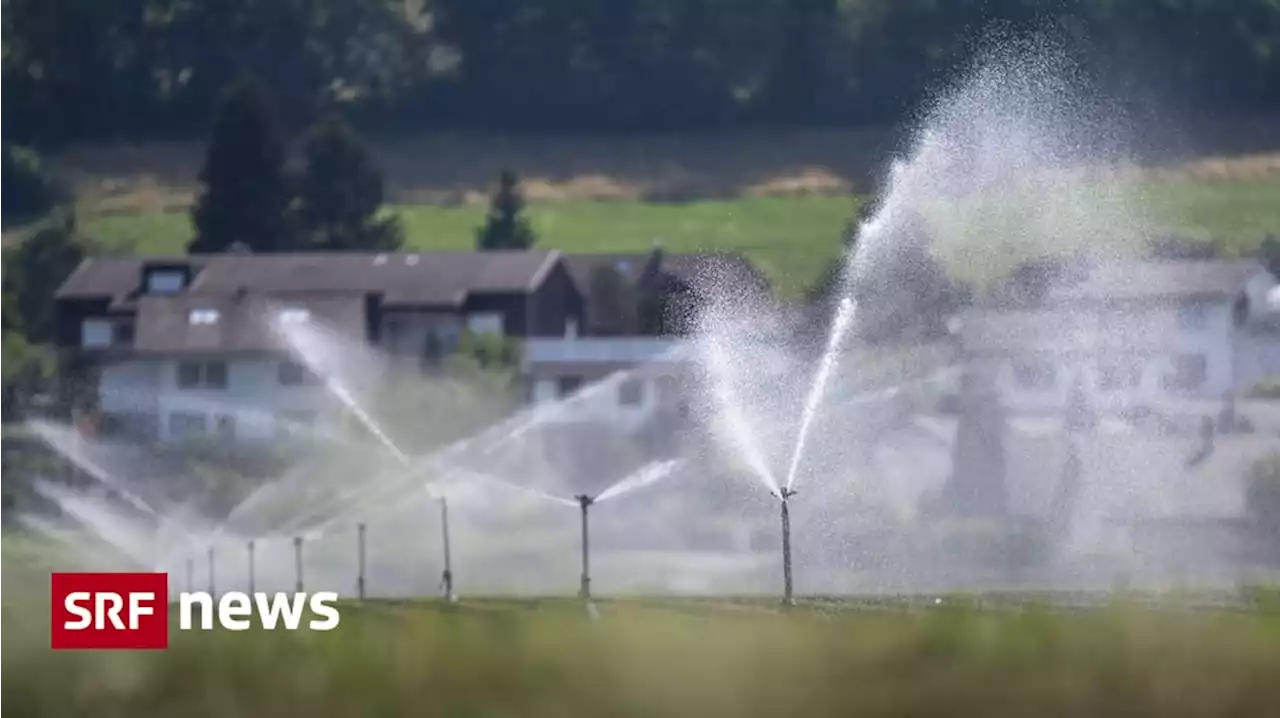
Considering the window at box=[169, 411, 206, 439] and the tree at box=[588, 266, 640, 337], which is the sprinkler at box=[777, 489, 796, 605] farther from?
the window at box=[169, 411, 206, 439]

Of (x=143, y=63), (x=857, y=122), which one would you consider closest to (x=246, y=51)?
(x=143, y=63)

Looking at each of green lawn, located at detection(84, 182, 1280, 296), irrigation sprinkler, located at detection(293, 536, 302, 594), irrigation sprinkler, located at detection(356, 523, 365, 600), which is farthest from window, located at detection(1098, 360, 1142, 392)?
irrigation sprinkler, located at detection(293, 536, 302, 594)

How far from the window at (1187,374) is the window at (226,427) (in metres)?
8.15

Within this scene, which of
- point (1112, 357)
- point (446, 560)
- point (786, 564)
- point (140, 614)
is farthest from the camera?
point (1112, 357)

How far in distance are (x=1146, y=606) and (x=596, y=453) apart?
960 cm

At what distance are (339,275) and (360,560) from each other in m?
10.9

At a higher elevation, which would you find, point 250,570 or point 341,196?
point 341,196

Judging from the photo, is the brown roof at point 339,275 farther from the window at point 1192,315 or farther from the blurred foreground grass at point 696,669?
the blurred foreground grass at point 696,669

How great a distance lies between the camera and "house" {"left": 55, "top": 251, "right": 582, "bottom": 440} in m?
22.2

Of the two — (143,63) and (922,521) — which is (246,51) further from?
(922,521)

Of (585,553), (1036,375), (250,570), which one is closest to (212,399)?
(250,570)

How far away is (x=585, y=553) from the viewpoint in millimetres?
14352

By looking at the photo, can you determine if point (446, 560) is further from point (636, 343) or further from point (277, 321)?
point (277, 321)

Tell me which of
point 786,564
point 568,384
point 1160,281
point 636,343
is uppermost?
point 1160,281
